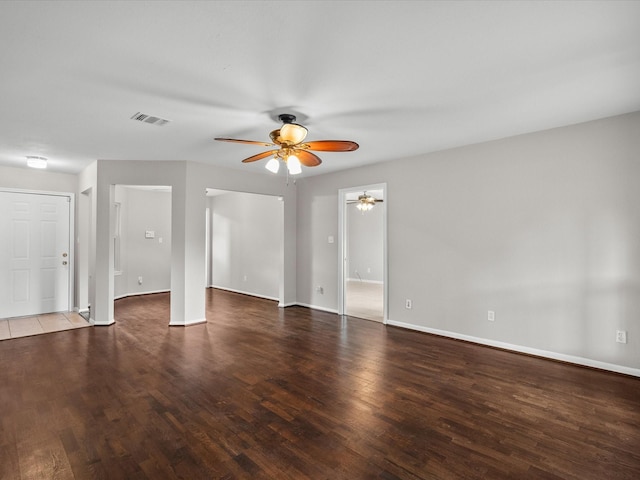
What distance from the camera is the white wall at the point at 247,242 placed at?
23.5 ft

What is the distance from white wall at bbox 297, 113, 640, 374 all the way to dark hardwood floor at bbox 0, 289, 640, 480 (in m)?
0.41

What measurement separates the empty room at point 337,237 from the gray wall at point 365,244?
13.1 ft

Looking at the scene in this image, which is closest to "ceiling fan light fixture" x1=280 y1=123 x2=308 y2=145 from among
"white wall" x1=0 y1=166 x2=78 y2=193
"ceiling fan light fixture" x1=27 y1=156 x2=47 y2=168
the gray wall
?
"ceiling fan light fixture" x1=27 y1=156 x2=47 y2=168

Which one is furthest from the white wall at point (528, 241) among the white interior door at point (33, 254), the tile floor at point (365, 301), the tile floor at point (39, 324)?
the white interior door at point (33, 254)

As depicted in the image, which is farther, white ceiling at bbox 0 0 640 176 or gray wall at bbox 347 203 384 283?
gray wall at bbox 347 203 384 283

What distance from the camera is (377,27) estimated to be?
1.90m

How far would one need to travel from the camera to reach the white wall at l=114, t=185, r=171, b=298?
7355 millimetres

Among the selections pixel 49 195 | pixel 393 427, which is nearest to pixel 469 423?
pixel 393 427

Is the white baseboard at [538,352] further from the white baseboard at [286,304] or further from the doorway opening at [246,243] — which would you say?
the doorway opening at [246,243]

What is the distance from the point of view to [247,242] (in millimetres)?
7738

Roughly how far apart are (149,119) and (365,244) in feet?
25.2

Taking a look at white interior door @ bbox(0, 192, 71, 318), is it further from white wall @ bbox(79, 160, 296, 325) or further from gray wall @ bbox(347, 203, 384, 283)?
gray wall @ bbox(347, 203, 384, 283)

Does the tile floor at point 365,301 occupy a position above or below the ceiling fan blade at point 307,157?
below

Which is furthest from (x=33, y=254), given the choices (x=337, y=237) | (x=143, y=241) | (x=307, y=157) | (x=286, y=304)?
(x=307, y=157)
